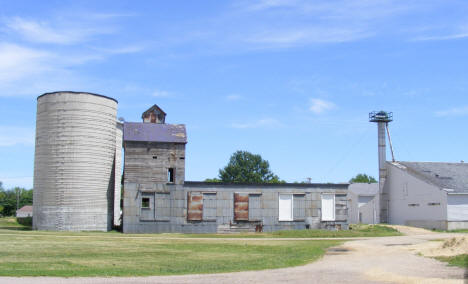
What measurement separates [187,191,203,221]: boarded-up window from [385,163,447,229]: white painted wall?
969 inches

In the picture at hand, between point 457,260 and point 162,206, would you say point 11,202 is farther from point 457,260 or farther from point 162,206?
point 457,260

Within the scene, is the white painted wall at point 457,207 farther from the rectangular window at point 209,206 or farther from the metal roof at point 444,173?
the rectangular window at point 209,206

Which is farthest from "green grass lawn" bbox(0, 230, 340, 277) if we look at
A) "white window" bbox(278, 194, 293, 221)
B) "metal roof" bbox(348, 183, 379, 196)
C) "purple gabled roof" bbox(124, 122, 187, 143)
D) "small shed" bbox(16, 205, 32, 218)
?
"small shed" bbox(16, 205, 32, 218)

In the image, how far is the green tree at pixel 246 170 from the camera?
11469 cm

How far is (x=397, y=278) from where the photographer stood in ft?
54.0

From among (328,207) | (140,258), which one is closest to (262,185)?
(328,207)

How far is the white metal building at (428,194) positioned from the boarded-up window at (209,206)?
23.4 m

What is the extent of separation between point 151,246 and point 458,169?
4303 cm

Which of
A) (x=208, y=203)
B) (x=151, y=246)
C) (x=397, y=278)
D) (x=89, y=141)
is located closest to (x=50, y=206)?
(x=89, y=141)

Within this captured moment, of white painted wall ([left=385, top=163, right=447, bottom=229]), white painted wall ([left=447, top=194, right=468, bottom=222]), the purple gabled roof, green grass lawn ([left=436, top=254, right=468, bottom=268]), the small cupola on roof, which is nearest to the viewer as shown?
green grass lawn ([left=436, top=254, right=468, bottom=268])

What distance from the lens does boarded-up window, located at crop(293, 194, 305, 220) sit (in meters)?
47.9

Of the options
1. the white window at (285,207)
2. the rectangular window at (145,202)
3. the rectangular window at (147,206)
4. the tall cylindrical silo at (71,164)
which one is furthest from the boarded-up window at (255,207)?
the tall cylindrical silo at (71,164)

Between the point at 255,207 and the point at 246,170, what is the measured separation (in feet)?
224

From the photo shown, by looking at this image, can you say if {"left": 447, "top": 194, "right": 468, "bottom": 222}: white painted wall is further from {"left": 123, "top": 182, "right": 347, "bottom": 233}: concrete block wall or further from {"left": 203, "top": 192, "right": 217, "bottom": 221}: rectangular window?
{"left": 203, "top": 192, "right": 217, "bottom": 221}: rectangular window
